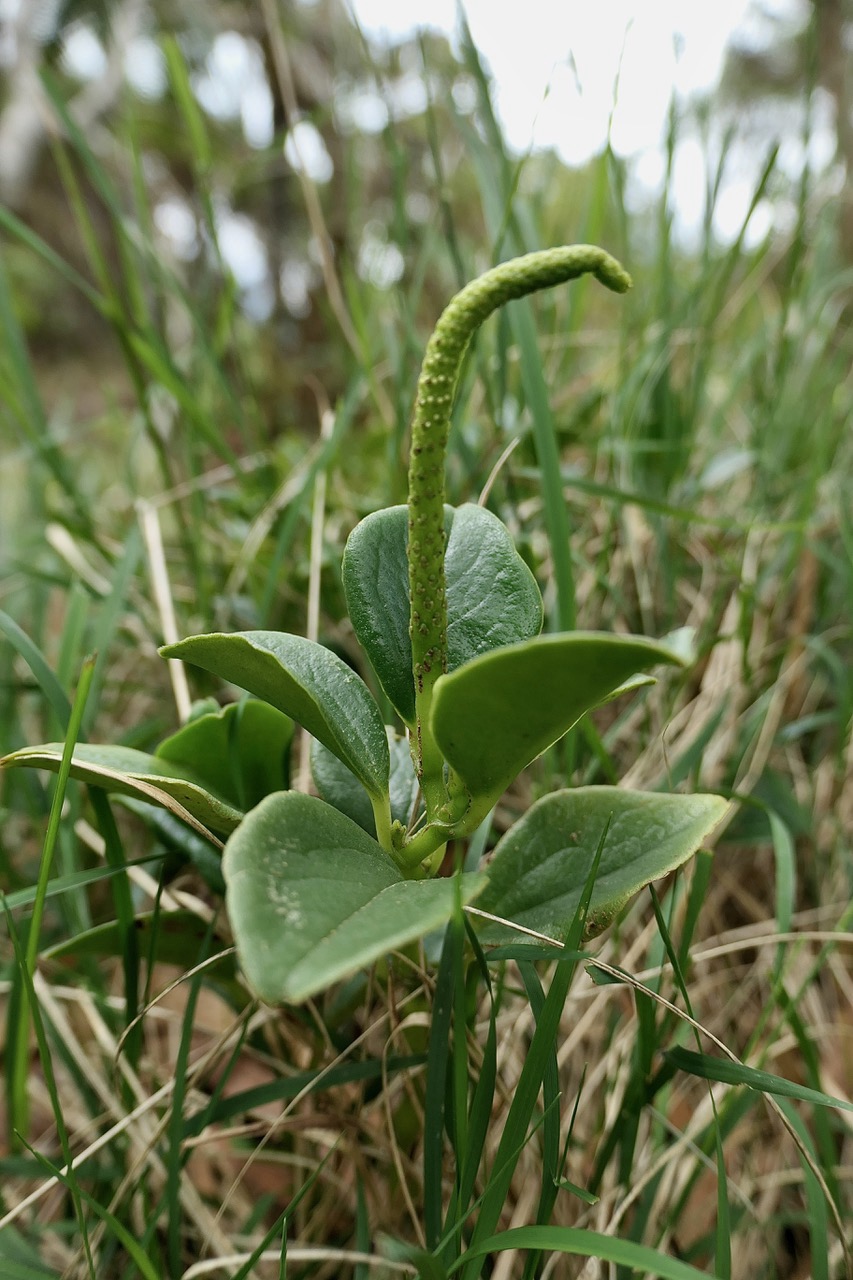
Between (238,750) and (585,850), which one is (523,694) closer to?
(585,850)

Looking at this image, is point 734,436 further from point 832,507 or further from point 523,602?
point 523,602

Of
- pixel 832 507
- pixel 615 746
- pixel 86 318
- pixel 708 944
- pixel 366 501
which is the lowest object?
pixel 708 944

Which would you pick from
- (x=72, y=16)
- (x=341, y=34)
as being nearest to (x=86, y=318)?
(x=72, y=16)

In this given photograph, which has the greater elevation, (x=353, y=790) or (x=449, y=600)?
(x=449, y=600)

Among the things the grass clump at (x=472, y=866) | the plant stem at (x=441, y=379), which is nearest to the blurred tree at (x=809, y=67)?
the grass clump at (x=472, y=866)

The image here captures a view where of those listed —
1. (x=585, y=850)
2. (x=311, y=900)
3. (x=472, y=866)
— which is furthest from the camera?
(x=472, y=866)

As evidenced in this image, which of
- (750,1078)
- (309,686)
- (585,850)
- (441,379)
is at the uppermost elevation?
(441,379)

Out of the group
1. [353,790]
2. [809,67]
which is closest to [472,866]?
[353,790]
